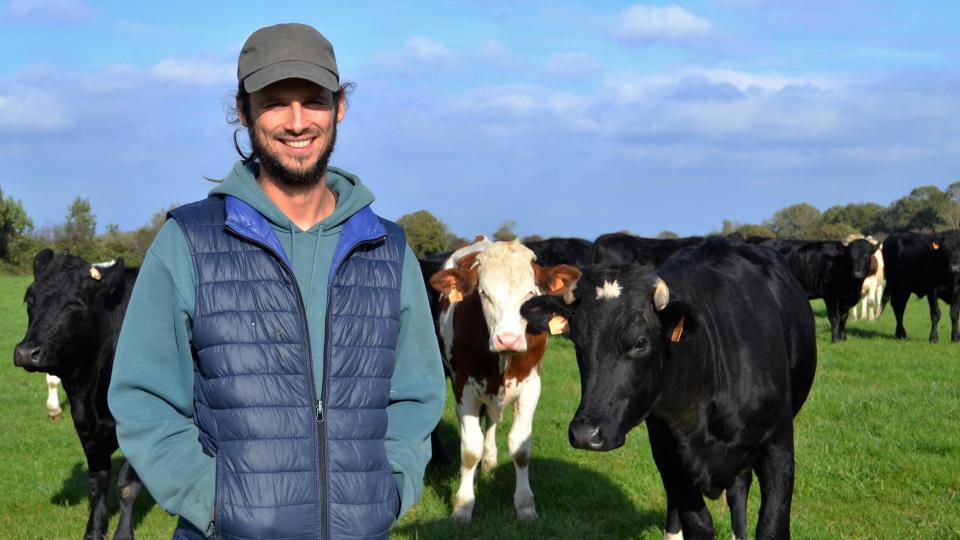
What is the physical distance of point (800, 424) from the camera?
30.8ft

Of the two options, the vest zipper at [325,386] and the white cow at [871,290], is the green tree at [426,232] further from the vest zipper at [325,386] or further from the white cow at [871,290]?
the vest zipper at [325,386]

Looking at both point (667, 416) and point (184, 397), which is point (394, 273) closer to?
point (184, 397)

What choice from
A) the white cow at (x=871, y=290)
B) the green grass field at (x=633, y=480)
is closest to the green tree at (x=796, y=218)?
the white cow at (x=871, y=290)

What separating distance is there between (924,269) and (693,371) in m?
16.4

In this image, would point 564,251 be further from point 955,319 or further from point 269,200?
point 269,200

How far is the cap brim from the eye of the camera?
2.58m

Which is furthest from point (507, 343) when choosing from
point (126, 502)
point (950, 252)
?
point (950, 252)

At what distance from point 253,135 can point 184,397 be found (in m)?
0.77

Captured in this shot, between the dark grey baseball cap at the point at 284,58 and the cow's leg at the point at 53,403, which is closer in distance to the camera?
the dark grey baseball cap at the point at 284,58

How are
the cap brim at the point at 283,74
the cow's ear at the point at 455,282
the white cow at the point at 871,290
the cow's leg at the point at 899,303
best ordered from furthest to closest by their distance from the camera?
1. the white cow at the point at 871,290
2. the cow's leg at the point at 899,303
3. the cow's ear at the point at 455,282
4. the cap brim at the point at 283,74

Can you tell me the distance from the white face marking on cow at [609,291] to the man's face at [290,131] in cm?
218

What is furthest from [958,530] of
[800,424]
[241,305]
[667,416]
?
[241,305]

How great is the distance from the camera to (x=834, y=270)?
2000 centimetres

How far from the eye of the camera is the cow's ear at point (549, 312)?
485cm
